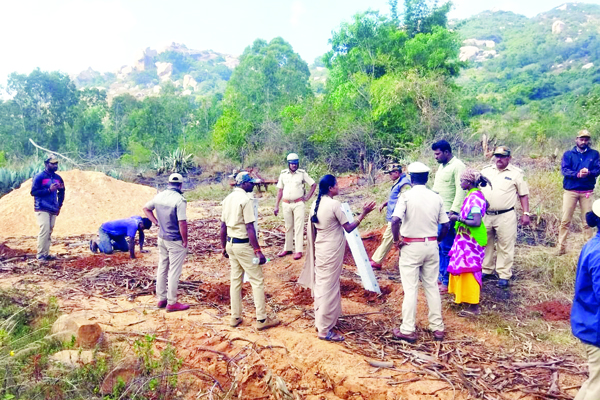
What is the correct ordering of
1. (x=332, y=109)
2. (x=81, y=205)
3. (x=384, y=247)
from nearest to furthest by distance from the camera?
(x=384, y=247) → (x=81, y=205) → (x=332, y=109)

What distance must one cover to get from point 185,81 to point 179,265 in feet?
335

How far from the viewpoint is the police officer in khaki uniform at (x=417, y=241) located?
4246mm

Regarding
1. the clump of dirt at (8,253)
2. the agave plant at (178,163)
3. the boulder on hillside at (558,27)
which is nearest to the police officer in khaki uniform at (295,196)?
the clump of dirt at (8,253)

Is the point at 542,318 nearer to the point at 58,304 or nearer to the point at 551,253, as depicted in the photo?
the point at 551,253

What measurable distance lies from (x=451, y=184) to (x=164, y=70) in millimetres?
113122

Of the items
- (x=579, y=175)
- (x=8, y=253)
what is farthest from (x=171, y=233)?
(x=579, y=175)

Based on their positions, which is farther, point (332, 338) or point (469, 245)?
point (469, 245)

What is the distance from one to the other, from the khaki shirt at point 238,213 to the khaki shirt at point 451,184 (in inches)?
97.3

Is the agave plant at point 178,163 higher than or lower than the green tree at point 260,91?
lower

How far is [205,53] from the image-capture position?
13412 cm

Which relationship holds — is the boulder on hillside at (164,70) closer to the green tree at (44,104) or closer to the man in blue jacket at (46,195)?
the green tree at (44,104)

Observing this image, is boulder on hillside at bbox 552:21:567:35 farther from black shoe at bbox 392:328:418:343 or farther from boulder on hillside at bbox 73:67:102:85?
boulder on hillside at bbox 73:67:102:85

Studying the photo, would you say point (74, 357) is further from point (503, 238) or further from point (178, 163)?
point (178, 163)

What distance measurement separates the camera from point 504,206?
548 cm
